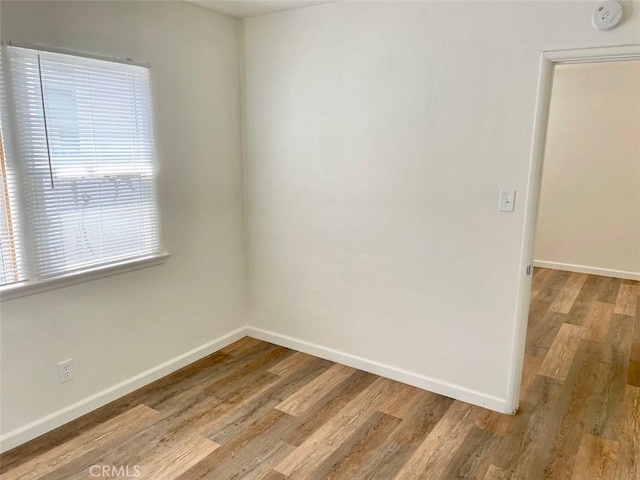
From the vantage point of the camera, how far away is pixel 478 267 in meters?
2.60

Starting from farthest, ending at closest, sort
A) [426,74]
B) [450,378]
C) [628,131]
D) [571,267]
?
1. [571,267]
2. [628,131]
3. [450,378]
4. [426,74]

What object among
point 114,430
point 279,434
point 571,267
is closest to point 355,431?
point 279,434

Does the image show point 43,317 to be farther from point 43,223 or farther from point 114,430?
point 114,430

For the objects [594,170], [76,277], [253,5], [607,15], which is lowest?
[76,277]

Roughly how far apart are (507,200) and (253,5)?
201 cm

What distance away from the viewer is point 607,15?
6.59 ft

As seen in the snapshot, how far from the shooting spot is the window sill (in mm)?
2193

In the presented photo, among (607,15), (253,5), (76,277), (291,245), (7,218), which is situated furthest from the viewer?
(291,245)

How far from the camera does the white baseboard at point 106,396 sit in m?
2.30

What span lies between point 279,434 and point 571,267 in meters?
4.68

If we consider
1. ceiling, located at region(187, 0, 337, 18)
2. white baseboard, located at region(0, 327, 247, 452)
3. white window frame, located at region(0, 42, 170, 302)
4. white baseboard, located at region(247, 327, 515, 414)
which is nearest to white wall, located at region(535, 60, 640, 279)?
white baseboard, located at region(247, 327, 515, 414)

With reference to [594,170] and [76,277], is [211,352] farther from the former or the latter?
[594,170]

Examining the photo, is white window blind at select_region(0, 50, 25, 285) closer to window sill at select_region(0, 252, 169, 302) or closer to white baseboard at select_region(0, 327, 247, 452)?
window sill at select_region(0, 252, 169, 302)

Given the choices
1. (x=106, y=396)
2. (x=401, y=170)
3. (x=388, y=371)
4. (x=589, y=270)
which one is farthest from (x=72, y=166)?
(x=589, y=270)
